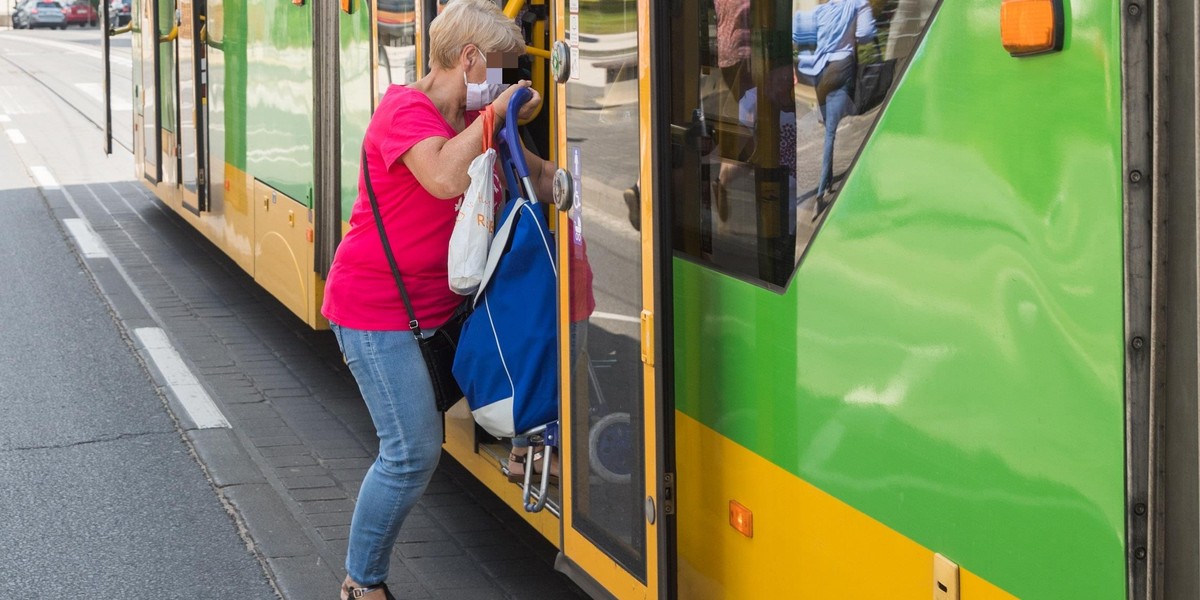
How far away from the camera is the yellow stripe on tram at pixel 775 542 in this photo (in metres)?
2.55

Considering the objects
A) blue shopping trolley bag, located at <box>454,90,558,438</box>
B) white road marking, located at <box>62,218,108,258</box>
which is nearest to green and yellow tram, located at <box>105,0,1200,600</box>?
blue shopping trolley bag, located at <box>454,90,558,438</box>

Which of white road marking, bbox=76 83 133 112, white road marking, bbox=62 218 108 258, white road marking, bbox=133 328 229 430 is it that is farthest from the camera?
white road marking, bbox=76 83 133 112

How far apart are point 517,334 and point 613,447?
551 millimetres

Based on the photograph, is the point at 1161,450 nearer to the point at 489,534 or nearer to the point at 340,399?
the point at 489,534

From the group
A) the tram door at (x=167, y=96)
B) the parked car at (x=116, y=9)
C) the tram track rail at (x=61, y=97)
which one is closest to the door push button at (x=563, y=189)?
the tram door at (x=167, y=96)

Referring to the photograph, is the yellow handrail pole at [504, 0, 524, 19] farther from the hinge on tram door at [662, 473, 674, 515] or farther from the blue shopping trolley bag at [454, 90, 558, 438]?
the hinge on tram door at [662, 473, 674, 515]

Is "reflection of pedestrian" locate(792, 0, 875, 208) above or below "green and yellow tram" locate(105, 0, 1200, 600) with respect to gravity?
above

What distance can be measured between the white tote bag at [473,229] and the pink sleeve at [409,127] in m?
0.15

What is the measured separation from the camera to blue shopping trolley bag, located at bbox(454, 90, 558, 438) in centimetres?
395

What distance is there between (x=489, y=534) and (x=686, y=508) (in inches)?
81.0

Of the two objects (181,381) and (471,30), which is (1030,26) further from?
(181,381)

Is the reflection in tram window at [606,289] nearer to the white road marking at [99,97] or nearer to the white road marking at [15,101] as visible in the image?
the white road marking at [99,97]

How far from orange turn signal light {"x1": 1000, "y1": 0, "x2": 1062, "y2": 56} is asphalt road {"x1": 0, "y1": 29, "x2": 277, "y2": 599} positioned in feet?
10.8

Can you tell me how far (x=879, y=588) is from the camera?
2600mm
